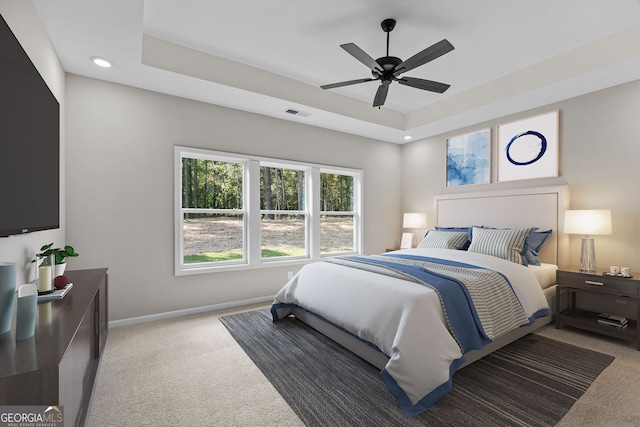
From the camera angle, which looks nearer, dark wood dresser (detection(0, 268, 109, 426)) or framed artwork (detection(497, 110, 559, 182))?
dark wood dresser (detection(0, 268, 109, 426))

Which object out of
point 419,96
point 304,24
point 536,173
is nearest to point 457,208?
point 536,173

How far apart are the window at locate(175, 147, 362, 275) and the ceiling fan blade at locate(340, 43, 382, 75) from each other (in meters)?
2.08

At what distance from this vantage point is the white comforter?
191 cm

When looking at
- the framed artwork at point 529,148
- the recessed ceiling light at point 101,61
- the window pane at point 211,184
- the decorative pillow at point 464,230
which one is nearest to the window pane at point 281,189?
the window pane at point 211,184

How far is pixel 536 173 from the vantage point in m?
3.95

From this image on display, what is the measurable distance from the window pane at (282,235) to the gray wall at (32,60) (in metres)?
2.32

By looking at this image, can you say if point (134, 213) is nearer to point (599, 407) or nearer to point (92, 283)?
point (92, 283)

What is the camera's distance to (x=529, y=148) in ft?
13.1

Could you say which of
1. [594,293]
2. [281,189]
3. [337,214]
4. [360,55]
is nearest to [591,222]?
[594,293]

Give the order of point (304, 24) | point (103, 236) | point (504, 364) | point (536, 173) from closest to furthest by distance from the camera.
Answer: point (504, 364)
point (304, 24)
point (103, 236)
point (536, 173)

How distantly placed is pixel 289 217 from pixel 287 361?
243cm

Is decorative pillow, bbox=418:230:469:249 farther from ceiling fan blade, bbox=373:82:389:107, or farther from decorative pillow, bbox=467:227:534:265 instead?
ceiling fan blade, bbox=373:82:389:107

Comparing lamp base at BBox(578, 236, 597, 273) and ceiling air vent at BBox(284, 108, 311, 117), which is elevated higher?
ceiling air vent at BBox(284, 108, 311, 117)

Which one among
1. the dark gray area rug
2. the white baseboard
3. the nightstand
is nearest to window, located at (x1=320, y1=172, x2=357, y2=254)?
the white baseboard
